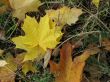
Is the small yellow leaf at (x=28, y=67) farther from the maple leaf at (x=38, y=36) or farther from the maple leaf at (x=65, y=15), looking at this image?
the maple leaf at (x=65, y=15)

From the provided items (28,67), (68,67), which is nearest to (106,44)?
(68,67)

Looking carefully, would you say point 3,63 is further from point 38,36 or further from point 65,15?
point 65,15

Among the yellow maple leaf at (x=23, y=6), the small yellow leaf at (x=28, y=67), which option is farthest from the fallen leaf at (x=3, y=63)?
the yellow maple leaf at (x=23, y=6)

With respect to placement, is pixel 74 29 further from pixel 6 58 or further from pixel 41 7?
pixel 6 58

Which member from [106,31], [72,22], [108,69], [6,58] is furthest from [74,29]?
[6,58]

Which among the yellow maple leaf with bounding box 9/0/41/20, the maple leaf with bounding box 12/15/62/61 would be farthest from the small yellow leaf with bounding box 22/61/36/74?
the yellow maple leaf with bounding box 9/0/41/20
